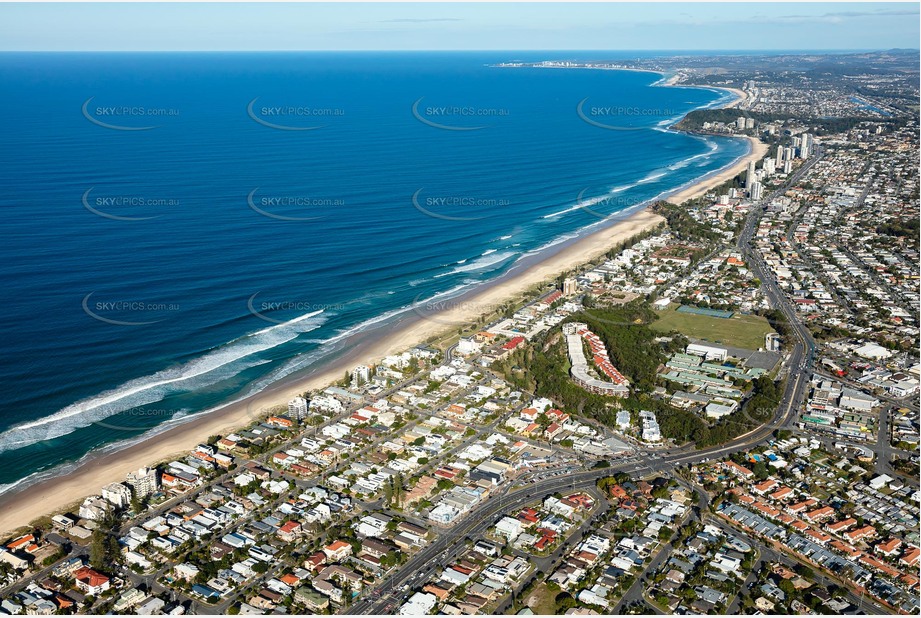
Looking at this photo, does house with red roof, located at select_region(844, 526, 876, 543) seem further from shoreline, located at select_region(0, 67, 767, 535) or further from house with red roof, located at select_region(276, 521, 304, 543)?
shoreline, located at select_region(0, 67, 767, 535)

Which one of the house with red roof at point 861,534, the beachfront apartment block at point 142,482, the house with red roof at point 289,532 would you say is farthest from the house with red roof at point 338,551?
the house with red roof at point 861,534

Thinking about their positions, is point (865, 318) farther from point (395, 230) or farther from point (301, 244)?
point (301, 244)

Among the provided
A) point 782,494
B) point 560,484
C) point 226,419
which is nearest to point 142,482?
point 226,419

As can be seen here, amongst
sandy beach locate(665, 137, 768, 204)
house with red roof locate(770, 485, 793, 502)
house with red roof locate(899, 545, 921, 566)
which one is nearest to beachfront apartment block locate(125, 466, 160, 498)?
house with red roof locate(770, 485, 793, 502)

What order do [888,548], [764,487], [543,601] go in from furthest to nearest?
[764,487] → [888,548] → [543,601]

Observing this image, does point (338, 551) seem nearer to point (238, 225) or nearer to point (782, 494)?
point (782, 494)
